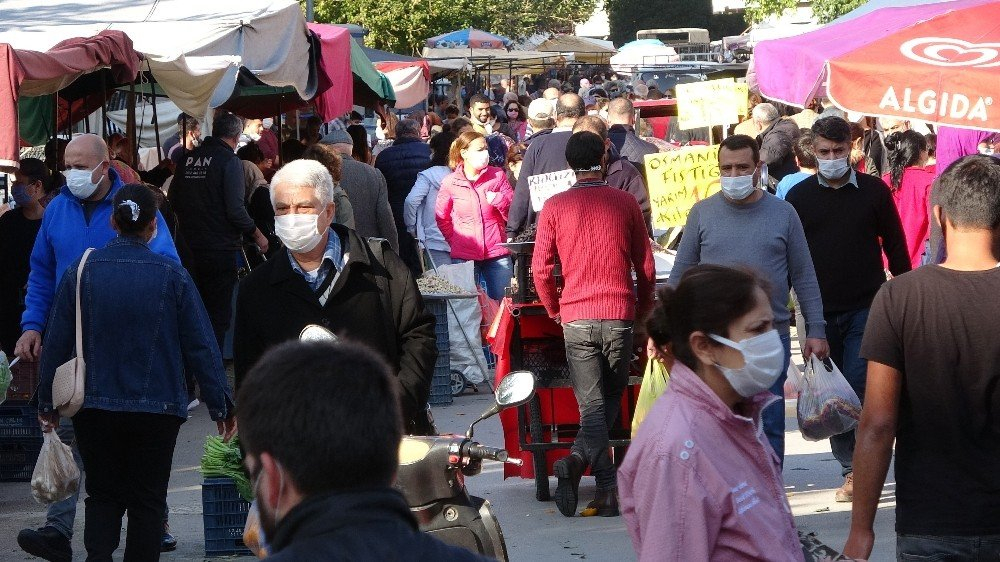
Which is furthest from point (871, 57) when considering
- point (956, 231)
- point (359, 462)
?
point (359, 462)

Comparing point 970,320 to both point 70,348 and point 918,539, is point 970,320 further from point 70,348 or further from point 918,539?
point 70,348

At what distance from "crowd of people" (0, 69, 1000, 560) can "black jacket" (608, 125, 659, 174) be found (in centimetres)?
4

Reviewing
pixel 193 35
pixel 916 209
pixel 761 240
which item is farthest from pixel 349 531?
pixel 193 35

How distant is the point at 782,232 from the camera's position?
6.61m

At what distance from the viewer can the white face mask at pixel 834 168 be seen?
23.8 ft

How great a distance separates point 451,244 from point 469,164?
718 mm

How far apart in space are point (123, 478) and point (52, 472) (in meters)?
0.63

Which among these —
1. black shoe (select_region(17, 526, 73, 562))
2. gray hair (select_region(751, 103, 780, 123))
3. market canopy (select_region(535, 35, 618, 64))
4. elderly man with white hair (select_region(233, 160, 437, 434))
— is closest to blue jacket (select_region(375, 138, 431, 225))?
gray hair (select_region(751, 103, 780, 123))

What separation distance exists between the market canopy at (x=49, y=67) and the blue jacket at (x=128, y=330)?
7.41 feet

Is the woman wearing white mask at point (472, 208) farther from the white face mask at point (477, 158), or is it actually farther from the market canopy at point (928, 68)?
the market canopy at point (928, 68)

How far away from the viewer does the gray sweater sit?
6.58 m

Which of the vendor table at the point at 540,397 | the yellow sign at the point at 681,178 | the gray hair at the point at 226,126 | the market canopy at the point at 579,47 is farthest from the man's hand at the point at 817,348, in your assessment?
the market canopy at the point at 579,47

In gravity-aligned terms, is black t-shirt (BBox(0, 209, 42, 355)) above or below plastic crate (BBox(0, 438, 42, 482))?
above

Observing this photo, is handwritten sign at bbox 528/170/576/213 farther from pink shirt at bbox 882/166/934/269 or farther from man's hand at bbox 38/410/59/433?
man's hand at bbox 38/410/59/433
